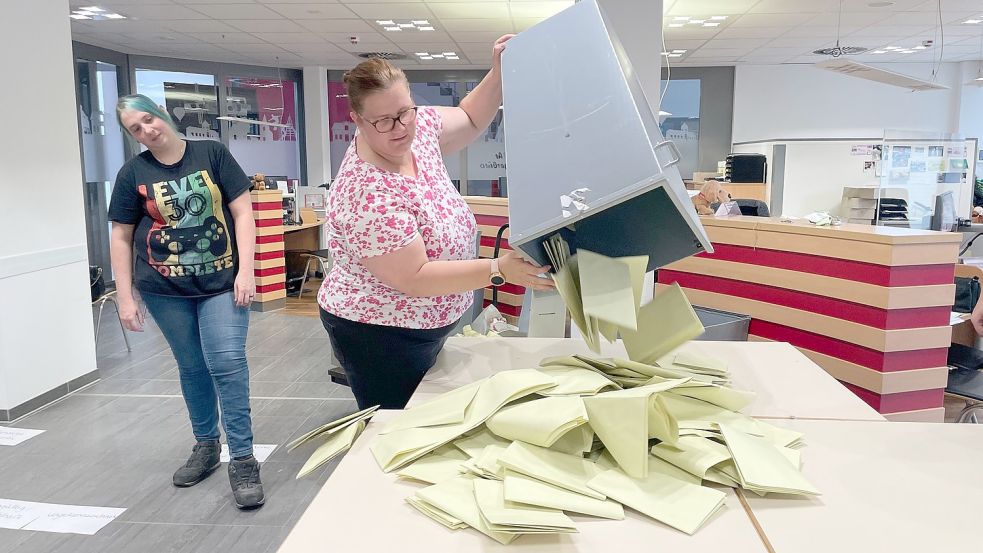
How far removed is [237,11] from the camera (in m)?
7.36

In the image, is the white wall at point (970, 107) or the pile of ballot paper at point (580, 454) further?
the white wall at point (970, 107)

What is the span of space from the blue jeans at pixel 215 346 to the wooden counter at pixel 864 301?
2.02 metres

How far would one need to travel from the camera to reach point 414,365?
172 centimetres

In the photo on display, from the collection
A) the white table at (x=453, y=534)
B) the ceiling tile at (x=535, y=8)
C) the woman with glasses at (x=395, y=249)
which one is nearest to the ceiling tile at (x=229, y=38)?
the ceiling tile at (x=535, y=8)

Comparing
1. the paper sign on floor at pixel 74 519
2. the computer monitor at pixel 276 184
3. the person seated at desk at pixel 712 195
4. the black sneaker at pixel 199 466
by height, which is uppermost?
the computer monitor at pixel 276 184

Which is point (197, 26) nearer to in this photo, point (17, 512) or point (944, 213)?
point (17, 512)

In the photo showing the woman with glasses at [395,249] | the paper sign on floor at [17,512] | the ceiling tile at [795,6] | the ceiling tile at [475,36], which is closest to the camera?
the woman with glasses at [395,249]

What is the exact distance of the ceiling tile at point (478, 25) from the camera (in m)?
8.06

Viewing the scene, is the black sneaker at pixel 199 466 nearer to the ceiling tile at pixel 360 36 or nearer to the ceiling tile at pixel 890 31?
the ceiling tile at pixel 360 36

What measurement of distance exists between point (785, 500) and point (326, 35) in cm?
891

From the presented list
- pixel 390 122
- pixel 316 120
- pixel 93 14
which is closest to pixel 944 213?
pixel 390 122

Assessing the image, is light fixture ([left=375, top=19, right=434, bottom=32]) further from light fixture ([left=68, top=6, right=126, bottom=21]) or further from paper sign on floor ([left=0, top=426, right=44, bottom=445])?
paper sign on floor ([left=0, top=426, right=44, bottom=445])

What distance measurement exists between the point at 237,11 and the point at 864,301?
22.4ft

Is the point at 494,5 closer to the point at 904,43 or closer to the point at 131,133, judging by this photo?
the point at 131,133
